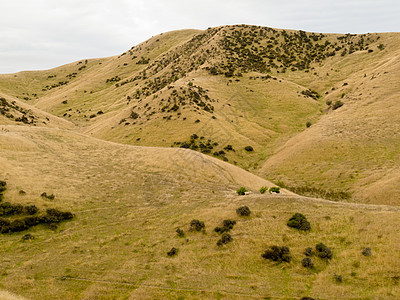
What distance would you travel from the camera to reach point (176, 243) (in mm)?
19812

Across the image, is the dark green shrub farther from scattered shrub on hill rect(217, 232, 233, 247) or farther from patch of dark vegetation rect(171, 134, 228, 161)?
patch of dark vegetation rect(171, 134, 228, 161)

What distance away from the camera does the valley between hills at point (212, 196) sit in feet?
50.4

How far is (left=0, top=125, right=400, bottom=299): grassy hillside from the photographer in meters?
14.6

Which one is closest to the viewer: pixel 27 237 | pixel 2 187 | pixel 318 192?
pixel 27 237

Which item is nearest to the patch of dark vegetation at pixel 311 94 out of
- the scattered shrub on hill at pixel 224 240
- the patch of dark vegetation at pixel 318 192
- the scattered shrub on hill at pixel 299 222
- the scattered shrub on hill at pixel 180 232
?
the patch of dark vegetation at pixel 318 192

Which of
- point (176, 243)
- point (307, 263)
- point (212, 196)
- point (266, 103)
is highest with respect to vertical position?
point (266, 103)

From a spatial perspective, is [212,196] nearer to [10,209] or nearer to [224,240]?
[224,240]

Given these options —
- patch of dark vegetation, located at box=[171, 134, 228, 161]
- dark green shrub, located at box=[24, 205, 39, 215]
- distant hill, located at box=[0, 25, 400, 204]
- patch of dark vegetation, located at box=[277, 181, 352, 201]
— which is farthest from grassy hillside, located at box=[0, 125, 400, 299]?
patch of dark vegetation, located at box=[171, 134, 228, 161]

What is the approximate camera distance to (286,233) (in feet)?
62.0

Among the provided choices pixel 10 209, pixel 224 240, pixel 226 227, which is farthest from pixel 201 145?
pixel 10 209

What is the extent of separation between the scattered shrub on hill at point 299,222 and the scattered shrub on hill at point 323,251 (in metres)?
2.20

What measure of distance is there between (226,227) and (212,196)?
6.99m

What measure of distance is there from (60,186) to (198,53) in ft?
330

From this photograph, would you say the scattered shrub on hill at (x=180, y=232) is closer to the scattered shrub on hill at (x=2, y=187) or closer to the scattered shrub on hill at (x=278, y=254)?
the scattered shrub on hill at (x=278, y=254)
